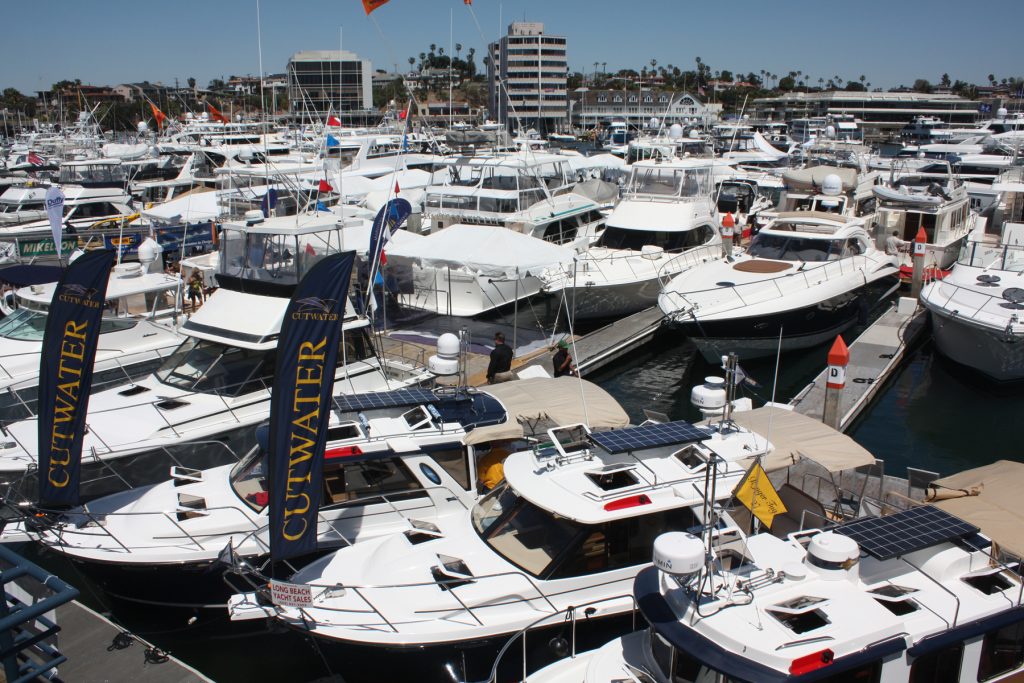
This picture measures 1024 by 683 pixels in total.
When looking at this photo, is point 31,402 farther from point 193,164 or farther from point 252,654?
point 193,164

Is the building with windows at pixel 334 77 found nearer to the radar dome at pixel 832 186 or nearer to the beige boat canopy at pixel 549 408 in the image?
the radar dome at pixel 832 186

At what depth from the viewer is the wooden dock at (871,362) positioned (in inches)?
573

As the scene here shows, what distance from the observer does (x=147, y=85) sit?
11762 centimetres

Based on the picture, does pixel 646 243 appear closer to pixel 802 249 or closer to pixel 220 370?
pixel 802 249

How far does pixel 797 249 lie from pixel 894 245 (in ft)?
17.8

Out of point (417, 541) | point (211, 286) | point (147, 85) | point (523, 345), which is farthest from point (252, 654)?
point (147, 85)

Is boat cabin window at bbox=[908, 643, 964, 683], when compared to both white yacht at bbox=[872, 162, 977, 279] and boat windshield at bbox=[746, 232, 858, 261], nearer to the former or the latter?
boat windshield at bbox=[746, 232, 858, 261]

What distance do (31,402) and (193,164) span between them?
2703 centimetres

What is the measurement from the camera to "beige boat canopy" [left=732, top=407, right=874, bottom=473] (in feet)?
28.0

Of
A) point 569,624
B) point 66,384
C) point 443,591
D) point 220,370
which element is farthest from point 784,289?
point 66,384

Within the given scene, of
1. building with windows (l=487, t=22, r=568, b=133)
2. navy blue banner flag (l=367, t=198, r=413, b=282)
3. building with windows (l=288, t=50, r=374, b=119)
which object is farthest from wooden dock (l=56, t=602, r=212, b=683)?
building with windows (l=288, t=50, r=374, b=119)

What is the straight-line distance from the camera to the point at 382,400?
9.89m

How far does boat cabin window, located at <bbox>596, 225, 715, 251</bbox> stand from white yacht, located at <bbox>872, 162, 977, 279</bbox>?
7.46 meters

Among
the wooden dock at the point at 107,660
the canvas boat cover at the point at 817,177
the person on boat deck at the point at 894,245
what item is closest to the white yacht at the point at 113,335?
the wooden dock at the point at 107,660
